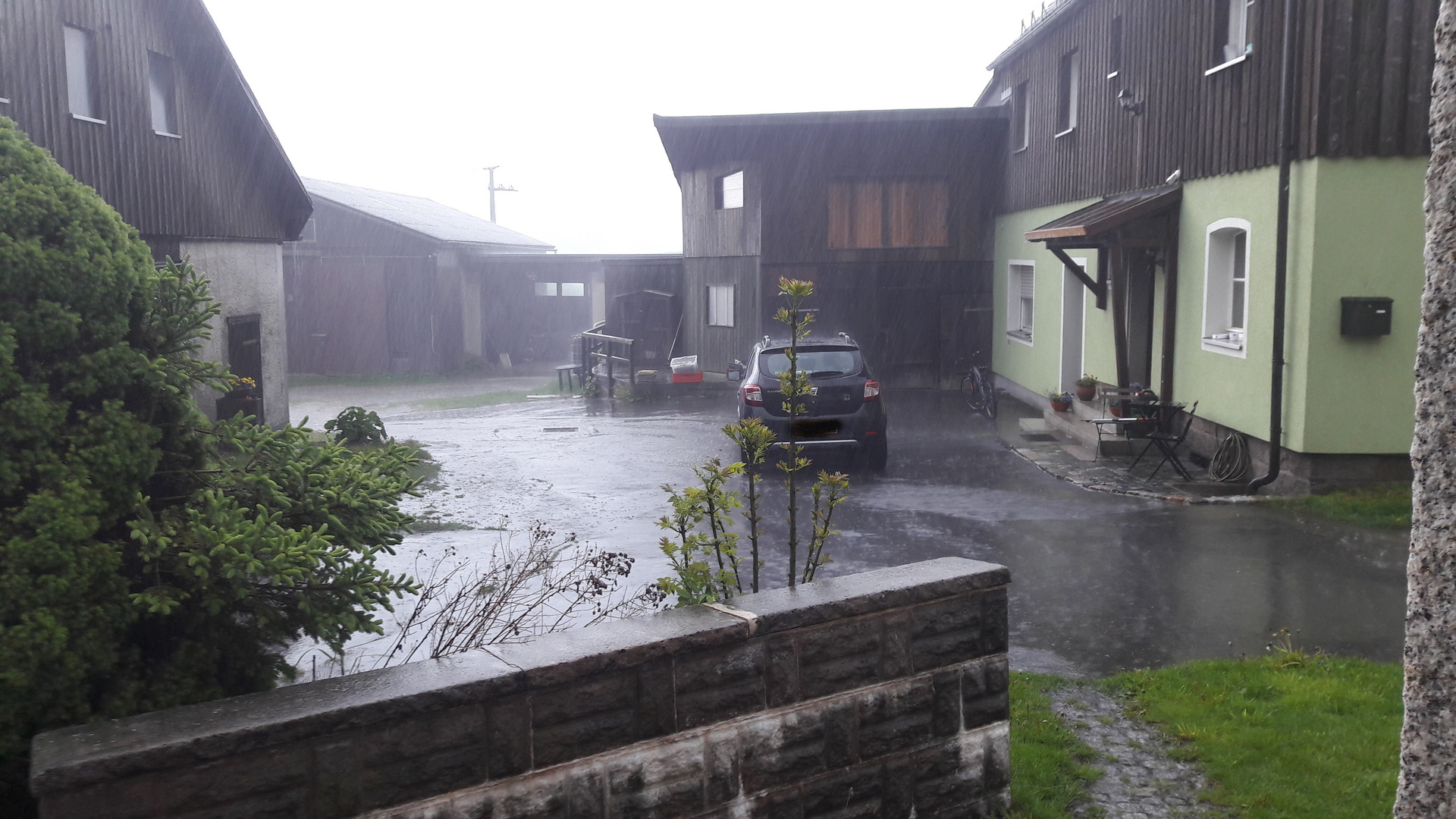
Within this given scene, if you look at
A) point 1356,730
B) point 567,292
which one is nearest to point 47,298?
point 1356,730

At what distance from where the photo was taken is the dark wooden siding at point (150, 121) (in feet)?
38.2

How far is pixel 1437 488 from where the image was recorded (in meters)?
2.61

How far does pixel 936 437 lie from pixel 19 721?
14.2 m

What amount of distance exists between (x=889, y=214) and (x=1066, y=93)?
5.58m

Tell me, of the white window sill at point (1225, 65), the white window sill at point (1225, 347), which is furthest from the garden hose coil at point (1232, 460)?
the white window sill at point (1225, 65)

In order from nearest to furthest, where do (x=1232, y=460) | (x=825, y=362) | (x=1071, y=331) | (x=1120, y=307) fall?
(x=1232, y=460) < (x=825, y=362) < (x=1120, y=307) < (x=1071, y=331)

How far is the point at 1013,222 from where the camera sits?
2166 centimetres

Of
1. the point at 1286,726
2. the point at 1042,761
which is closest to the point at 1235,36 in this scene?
the point at 1286,726

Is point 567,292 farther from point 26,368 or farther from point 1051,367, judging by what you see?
point 26,368

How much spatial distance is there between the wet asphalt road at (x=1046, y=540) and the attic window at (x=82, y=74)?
5.71 m

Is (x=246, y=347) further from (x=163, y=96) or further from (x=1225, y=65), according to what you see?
(x=1225, y=65)

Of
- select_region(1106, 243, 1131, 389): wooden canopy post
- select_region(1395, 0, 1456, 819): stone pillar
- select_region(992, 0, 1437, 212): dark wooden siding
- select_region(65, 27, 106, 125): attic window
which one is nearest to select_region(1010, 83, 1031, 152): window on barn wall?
select_region(992, 0, 1437, 212): dark wooden siding

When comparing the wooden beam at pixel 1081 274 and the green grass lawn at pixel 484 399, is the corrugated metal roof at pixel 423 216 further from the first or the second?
the wooden beam at pixel 1081 274

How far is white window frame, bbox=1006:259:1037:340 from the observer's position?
2084cm
